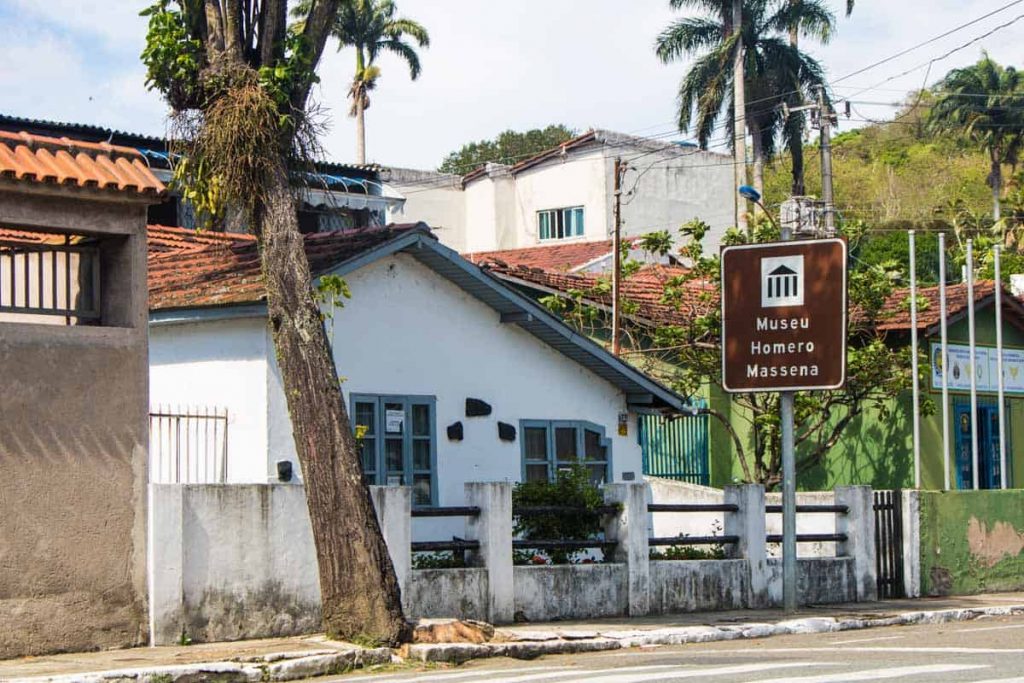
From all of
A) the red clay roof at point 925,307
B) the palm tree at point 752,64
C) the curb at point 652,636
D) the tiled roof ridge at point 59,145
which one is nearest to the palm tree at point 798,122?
the palm tree at point 752,64

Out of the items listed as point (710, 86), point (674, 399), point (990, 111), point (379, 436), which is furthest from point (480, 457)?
point (990, 111)

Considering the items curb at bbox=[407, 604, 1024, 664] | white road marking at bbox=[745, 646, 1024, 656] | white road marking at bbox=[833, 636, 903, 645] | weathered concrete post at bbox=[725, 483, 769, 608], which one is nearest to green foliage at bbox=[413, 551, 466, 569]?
curb at bbox=[407, 604, 1024, 664]

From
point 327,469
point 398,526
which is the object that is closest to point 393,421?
point 398,526

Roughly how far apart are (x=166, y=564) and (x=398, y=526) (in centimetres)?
251

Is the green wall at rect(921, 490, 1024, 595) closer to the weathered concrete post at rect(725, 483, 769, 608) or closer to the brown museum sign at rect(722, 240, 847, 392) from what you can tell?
the weathered concrete post at rect(725, 483, 769, 608)

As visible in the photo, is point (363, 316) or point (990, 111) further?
point (990, 111)

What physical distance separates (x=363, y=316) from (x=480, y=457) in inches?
96.7

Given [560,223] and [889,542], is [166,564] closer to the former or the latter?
[889,542]

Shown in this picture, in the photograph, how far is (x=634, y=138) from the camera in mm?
53844

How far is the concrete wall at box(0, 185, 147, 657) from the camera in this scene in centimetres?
1337

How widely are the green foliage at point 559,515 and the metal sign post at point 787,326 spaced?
2.15 metres

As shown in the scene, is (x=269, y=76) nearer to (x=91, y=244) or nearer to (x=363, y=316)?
(x=91, y=244)

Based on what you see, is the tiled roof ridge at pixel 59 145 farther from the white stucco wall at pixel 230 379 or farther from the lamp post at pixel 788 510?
the lamp post at pixel 788 510

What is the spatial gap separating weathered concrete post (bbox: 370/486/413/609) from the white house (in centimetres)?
164
